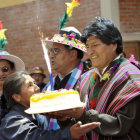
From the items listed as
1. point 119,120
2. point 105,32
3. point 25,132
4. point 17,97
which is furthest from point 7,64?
point 119,120

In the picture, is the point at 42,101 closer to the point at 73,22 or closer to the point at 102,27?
the point at 102,27

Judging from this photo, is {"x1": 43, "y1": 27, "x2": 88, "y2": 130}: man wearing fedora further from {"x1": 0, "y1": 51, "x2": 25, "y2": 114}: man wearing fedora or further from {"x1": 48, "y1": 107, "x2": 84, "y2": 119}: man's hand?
{"x1": 48, "y1": 107, "x2": 84, "y2": 119}: man's hand

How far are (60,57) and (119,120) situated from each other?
1353 mm

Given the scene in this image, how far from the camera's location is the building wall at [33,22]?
7154mm

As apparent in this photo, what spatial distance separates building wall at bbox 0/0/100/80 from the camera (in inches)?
282

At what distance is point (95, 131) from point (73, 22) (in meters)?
5.31

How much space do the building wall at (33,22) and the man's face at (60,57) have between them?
391 cm

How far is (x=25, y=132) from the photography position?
2.24 m

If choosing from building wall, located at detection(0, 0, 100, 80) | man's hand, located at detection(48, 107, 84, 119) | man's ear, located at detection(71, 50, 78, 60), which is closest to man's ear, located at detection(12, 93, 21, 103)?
man's hand, located at detection(48, 107, 84, 119)

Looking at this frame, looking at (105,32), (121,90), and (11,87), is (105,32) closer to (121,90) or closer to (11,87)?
(121,90)

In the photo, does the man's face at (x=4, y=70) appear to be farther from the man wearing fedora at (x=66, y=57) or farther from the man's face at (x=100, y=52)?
the man's face at (x=100, y=52)

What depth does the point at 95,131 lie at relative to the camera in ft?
7.06

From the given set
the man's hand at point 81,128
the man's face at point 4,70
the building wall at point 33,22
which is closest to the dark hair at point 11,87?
the man's face at point 4,70

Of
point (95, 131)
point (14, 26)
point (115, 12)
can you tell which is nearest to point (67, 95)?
point (95, 131)
